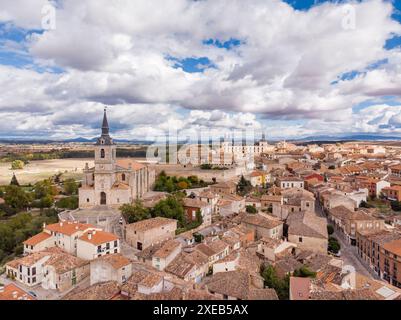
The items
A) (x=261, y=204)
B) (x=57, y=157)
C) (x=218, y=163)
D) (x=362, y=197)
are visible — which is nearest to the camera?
(x=261, y=204)

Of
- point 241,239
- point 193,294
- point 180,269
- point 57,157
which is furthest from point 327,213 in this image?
point 57,157

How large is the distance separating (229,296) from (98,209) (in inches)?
522

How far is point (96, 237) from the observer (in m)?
15.5

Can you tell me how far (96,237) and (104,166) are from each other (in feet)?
28.5

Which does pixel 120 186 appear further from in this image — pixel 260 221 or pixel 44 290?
pixel 44 290

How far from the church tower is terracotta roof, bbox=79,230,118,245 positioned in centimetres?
741

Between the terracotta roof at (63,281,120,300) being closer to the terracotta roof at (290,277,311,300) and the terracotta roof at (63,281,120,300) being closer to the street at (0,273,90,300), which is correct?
the street at (0,273,90,300)

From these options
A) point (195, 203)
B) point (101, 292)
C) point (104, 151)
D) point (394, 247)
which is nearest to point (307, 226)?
point (394, 247)

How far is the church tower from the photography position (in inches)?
907

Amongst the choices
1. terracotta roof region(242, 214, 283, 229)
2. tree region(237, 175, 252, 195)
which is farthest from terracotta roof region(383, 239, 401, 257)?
tree region(237, 175, 252, 195)

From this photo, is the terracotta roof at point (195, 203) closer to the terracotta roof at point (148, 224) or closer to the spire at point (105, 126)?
the terracotta roof at point (148, 224)
